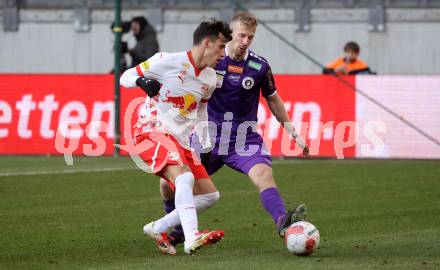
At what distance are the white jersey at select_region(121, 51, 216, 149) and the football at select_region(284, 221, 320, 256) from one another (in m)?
1.07

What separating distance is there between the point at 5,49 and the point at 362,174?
53.0ft

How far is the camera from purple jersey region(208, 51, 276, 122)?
983cm

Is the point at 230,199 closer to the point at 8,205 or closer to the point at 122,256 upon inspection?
the point at 8,205

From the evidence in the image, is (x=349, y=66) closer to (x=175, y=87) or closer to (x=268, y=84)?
(x=268, y=84)

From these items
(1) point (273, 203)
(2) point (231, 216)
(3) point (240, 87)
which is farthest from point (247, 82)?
(2) point (231, 216)

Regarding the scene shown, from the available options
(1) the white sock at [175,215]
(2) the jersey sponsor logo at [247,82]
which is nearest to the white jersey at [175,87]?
(1) the white sock at [175,215]

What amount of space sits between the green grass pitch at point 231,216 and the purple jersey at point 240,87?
1.10 m

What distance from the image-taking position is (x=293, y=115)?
19.2 meters

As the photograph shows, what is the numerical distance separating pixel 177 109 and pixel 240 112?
3.10ft

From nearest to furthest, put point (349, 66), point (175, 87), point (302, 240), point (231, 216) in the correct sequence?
point (302, 240)
point (175, 87)
point (231, 216)
point (349, 66)

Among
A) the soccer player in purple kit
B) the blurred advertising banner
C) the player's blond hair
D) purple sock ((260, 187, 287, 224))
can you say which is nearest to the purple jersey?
the soccer player in purple kit

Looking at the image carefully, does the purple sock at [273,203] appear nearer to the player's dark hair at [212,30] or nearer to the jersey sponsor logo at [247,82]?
the jersey sponsor logo at [247,82]

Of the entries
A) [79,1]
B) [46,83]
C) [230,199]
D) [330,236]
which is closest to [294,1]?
[79,1]

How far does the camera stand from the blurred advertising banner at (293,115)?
19000 millimetres
